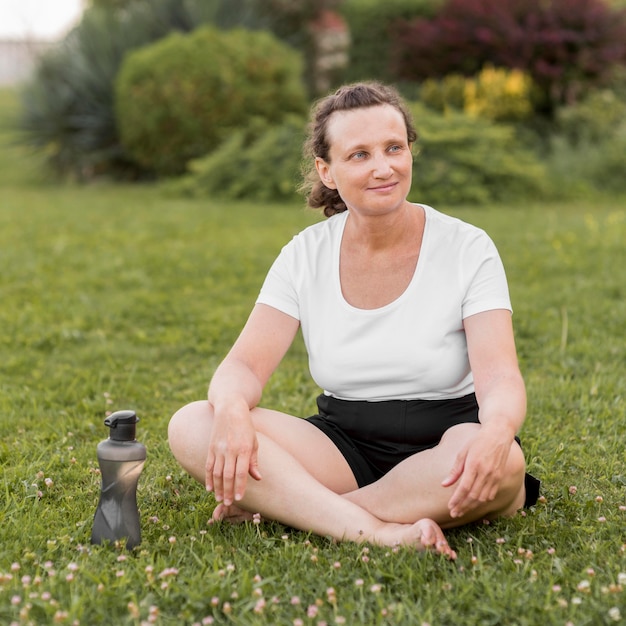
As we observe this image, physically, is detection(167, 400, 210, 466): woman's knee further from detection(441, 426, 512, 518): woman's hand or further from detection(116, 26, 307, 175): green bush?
detection(116, 26, 307, 175): green bush

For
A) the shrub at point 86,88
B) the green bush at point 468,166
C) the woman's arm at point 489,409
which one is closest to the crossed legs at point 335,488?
the woman's arm at point 489,409

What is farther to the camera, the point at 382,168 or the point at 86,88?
the point at 86,88

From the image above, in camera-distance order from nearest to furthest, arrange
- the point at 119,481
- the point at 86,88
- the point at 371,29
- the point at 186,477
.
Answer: the point at 119,481
the point at 186,477
the point at 86,88
the point at 371,29

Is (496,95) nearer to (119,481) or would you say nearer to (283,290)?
(283,290)

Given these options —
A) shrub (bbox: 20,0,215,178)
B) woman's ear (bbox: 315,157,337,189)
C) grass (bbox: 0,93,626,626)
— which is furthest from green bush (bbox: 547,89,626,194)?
woman's ear (bbox: 315,157,337,189)

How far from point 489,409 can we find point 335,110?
1.03 m

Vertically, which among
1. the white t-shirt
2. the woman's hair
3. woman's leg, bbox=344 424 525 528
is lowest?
woman's leg, bbox=344 424 525 528

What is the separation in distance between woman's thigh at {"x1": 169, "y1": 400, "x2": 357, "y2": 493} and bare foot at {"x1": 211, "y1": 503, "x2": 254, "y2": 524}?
0.36 feet

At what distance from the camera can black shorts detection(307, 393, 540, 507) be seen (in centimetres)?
291

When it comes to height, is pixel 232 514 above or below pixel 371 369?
below

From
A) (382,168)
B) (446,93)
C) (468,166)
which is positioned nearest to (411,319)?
(382,168)

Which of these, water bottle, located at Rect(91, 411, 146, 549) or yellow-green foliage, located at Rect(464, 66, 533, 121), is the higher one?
yellow-green foliage, located at Rect(464, 66, 533, 121)

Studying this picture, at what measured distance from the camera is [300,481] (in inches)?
110

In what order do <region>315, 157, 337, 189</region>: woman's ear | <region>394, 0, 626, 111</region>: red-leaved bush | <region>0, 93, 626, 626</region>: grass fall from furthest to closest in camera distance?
<region>394, 0, 626, 111</region>: red-leaved bush
<region>315, 157, 337, 189</region>: woman's ear
<region>0, 93, 626, 626</region>: grass
